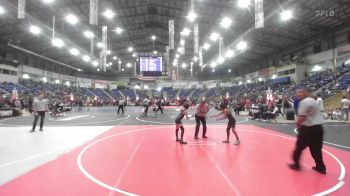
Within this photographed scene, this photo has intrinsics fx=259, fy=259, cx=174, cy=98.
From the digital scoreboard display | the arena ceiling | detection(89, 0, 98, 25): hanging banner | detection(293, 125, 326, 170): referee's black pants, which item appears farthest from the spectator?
detection(89, 0, 98, 25): hanging banner

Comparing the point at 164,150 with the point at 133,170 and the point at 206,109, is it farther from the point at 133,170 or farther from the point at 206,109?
the point at 206,109

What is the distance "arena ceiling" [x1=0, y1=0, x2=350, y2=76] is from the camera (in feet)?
79.9

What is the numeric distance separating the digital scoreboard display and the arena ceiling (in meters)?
4.52

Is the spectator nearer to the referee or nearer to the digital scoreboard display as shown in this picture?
the referee

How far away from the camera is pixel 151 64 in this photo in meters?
23.6

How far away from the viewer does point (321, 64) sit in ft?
114

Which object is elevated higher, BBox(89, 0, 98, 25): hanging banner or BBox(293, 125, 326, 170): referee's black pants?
BBox(89, 0, 98, 25): hanging banner

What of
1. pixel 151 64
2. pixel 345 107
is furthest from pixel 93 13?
pixel 345 107

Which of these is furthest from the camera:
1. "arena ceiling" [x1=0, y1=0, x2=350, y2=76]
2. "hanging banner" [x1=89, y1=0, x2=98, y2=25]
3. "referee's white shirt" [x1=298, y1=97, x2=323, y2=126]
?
"arena ceiling" [x1=0, y1=0, x2=350, y2=76]

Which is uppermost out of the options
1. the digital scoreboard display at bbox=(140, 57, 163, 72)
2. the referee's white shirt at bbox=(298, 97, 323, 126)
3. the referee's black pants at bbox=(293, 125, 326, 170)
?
the digital scoreboard display at bbox=(140, 57, 163, 72)

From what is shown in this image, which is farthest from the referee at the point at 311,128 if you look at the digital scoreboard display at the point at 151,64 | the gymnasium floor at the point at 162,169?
the digital scoreboard display at the point at 151,64

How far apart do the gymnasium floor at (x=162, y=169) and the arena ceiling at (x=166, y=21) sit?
55.1 feet

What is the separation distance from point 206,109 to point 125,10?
82.5ft

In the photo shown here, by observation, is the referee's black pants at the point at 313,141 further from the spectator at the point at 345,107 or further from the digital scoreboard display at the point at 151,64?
the digital scoreboard display at the point at 151,64
